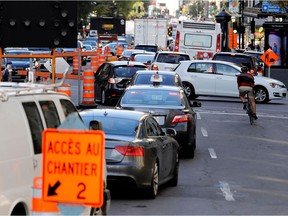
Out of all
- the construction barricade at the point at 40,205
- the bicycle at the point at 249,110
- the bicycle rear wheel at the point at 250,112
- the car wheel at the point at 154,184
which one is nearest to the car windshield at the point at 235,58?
the bicycle at the point at 249,110

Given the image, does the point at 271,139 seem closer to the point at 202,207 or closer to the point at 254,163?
the point at 254,163

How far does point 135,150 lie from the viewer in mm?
13469

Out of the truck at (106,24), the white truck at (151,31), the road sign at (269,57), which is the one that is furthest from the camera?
the truck at (106,24)

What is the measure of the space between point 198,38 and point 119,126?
35803 millimetres

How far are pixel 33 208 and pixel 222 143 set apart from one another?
13954 mm

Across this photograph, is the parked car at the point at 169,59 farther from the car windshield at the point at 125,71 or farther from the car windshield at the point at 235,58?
the car windshield at the point at 125,71

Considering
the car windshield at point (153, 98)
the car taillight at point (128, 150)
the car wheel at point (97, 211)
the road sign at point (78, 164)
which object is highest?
the road sign at point (78, 164)

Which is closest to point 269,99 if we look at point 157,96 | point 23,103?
point 157,96

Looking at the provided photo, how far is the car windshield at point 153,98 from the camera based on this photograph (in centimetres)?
1895

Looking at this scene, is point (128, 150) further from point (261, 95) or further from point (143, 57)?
point (143, 57)

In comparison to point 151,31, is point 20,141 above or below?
above

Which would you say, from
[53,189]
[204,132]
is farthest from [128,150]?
[204,132]

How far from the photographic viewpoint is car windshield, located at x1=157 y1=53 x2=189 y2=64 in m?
40.3

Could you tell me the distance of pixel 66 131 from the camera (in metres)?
7.20
